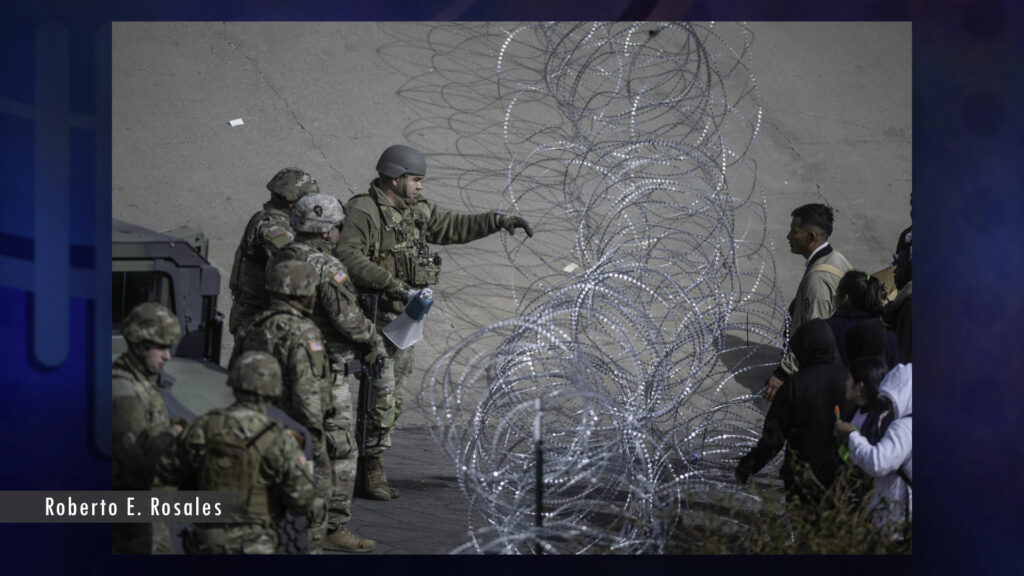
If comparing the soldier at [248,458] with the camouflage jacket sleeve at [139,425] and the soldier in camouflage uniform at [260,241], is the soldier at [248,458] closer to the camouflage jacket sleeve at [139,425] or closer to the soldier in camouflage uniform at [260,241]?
the camouflage jacket sleeve at [139,425]

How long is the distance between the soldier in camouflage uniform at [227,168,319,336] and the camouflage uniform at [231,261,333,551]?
0.66 meters

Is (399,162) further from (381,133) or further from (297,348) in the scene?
(297,348)

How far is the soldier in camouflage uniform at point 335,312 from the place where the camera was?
22.3 ft

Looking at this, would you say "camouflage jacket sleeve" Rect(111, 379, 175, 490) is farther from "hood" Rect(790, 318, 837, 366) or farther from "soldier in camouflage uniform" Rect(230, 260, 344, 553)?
"hood" Rect(790, 318, 837, 366)

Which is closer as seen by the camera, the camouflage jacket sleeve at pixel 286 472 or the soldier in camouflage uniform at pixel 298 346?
the camouflage jacket sleeve at pixel 286 472

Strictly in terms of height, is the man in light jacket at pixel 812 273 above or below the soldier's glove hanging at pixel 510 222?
below

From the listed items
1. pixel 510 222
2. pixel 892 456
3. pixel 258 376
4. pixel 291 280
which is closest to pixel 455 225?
pixel 510 222

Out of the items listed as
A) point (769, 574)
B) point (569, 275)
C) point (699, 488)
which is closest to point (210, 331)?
point (569, 275)

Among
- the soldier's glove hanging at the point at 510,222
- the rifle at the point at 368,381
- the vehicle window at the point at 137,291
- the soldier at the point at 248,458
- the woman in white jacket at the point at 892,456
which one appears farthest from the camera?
the soldier's glove hanging at the point at 510,222

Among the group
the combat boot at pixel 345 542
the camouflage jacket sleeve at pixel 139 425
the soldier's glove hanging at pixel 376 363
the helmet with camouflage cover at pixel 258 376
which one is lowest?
the combat boot at pixel 345 542

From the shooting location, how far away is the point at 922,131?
6977 mm

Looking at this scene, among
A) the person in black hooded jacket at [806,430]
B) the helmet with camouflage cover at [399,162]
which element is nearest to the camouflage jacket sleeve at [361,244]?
the helmet with camouflage cover at [399,162]

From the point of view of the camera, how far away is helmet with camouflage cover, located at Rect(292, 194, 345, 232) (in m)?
6.82

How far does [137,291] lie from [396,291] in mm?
1312
